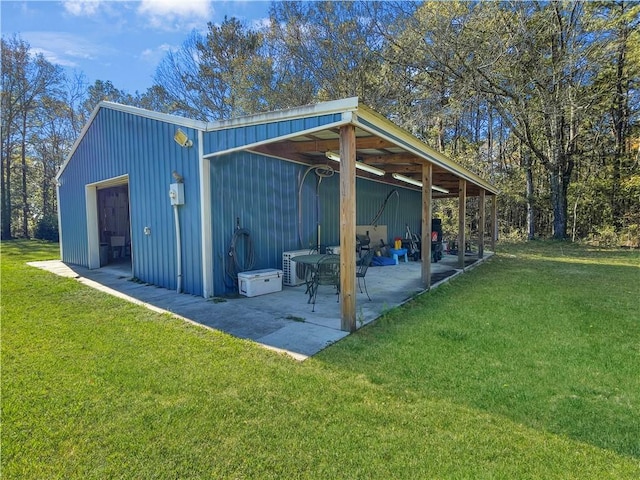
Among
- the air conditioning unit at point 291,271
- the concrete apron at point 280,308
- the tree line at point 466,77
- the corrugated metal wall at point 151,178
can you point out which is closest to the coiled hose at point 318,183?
the air conditioning unit at point 291,271

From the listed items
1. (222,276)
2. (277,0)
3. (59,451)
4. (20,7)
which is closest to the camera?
(59,451)

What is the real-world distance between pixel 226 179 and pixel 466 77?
10.8 meters

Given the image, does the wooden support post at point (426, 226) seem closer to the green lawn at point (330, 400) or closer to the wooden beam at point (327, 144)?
the wooden beam at point (327, 144)

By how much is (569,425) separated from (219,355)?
8.39 feet

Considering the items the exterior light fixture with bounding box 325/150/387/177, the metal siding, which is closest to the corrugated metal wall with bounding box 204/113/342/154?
the metal siding

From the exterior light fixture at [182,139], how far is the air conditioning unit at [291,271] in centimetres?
240

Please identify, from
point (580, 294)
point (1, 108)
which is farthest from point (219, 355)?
point (1, 108)

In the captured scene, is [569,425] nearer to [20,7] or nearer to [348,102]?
[348,102]

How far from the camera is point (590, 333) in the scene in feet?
12.0

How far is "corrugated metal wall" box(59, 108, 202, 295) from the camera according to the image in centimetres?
530

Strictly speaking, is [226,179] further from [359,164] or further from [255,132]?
[359,164]

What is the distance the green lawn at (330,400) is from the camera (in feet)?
5.80

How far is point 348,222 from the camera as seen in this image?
3.61 metres

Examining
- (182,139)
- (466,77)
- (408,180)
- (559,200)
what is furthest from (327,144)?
(559,200)
